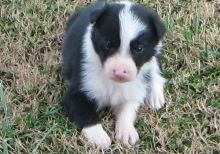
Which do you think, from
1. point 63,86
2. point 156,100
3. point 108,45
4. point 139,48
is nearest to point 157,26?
point 139,48

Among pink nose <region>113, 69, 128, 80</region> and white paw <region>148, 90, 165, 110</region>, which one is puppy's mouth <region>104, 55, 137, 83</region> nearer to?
pink nose <region>113, 69, 128, 80</region>

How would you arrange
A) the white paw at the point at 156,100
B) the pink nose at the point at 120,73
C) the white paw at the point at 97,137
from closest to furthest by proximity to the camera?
the pink nose at the point at 120,73 < the white paw at the point at 97,137 < the white paw at the point at 156,100

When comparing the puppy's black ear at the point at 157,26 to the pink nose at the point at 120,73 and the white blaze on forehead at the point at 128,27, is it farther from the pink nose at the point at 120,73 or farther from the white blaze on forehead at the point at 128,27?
the pink nose at the point at 120,73

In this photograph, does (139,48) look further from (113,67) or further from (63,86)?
(63,86)

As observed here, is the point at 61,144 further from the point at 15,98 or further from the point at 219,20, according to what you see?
the point at 219,20

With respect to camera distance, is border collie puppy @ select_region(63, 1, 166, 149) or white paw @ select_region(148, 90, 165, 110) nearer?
border collie puppy @ select_region(63, 1, 166, 149)

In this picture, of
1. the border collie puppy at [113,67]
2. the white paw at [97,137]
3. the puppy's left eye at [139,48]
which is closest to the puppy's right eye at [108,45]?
the border collie puppy at [113,67]

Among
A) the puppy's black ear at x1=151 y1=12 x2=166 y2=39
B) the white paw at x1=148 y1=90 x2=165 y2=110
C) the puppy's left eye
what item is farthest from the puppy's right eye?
the white paw at x1=148 y1=90 x2=165 y2=110
